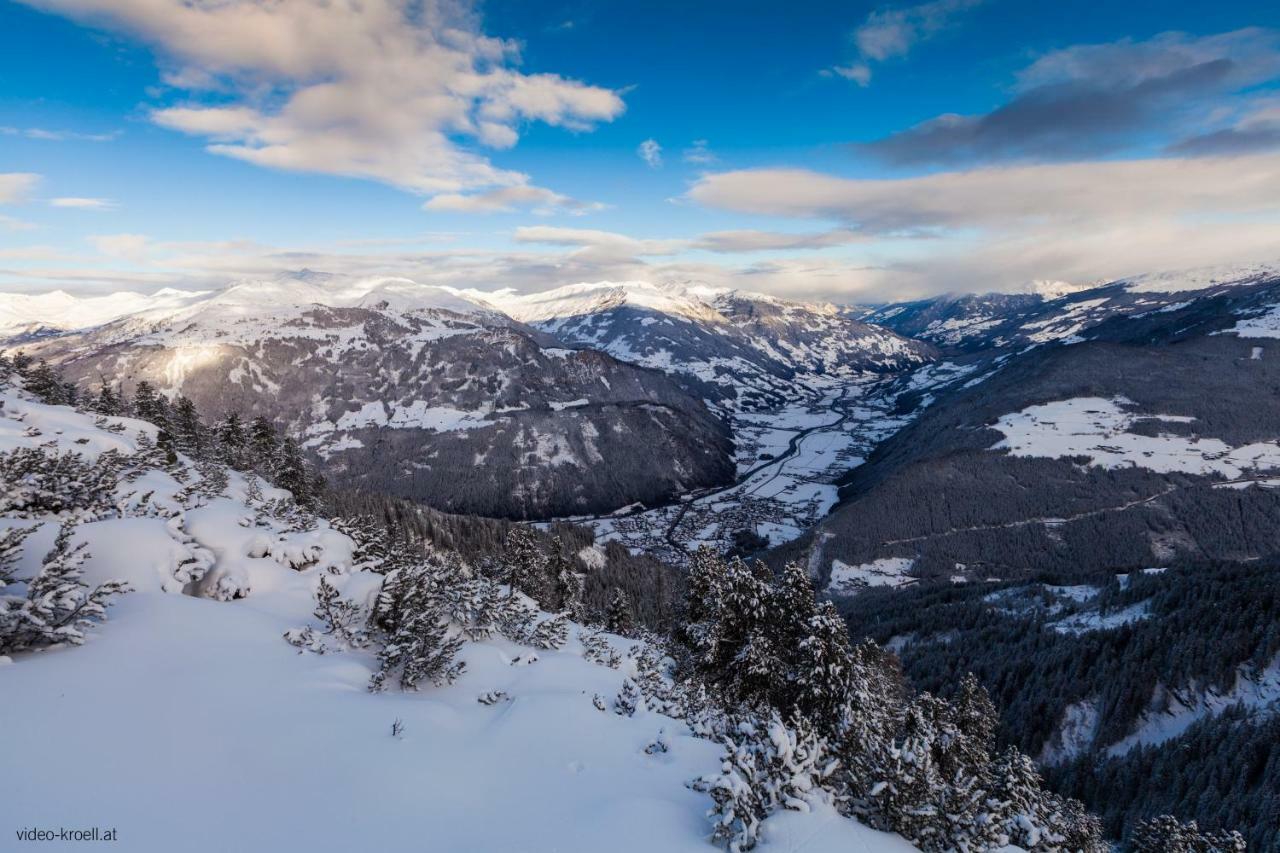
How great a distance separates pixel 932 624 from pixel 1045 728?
29.6 meters

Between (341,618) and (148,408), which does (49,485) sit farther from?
(148,408)

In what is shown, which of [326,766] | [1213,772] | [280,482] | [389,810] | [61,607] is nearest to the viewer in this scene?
[389,810]

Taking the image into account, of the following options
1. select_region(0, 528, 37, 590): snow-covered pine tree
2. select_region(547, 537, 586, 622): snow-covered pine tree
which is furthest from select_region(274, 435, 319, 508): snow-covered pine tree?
select_region(0, 528, 37, 590): snow-covered pine tree

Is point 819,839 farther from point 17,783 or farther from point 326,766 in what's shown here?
point 17,783

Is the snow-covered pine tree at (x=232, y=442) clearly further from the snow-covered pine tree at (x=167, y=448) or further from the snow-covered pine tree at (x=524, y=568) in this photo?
the snow-covered pine tree at (x=524, y=568)

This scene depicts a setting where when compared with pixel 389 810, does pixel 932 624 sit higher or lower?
lower

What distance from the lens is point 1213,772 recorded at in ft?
174

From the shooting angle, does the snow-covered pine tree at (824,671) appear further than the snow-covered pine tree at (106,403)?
No

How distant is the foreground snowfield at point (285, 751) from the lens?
11.4 meters

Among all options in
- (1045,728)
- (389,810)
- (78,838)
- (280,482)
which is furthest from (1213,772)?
(280,482)

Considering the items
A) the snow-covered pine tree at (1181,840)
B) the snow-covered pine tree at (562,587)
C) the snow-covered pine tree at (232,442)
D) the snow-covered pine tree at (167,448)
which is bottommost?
the snow-covered pine tree at (562,587)

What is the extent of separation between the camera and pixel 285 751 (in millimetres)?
14516

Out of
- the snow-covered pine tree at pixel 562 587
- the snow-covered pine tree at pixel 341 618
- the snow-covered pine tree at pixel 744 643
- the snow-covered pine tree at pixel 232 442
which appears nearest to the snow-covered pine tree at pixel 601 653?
the snow-covered pine tree at pixel 744 643

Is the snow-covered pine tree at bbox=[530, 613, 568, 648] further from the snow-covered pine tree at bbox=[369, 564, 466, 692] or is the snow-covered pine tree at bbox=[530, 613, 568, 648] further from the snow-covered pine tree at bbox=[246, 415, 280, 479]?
the snow-covered pine tree at bbox=[246, 415, 280, 479]
